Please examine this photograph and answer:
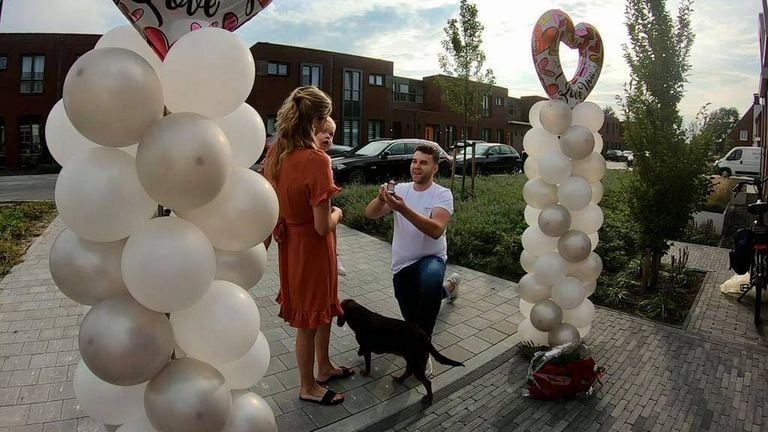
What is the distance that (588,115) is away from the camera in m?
3.90

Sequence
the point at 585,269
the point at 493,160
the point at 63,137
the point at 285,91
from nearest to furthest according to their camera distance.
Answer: the point at 63,137 < the point at 585,269 < the point at 493,160 < the point at 285,91

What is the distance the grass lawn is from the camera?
663cm

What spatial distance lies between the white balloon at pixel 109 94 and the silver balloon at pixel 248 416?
1.15 metres

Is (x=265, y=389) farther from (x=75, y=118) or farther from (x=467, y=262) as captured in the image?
(x=467, y=262)

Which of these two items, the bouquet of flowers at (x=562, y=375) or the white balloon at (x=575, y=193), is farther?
the white balloon at (x=575, y=193)

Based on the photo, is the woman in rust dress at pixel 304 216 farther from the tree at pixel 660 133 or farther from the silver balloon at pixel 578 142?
the tree at pixel 660 133

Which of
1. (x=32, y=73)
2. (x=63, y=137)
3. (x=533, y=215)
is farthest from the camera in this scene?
(x=32, y=73)

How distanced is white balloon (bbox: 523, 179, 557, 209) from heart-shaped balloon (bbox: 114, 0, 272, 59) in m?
2.77

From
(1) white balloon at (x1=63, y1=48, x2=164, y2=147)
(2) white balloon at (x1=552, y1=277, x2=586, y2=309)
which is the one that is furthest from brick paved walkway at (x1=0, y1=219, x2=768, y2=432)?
(1) white balloon at (x1=63, y1=48, x2=164, y2=147)

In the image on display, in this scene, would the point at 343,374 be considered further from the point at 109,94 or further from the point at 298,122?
the point at 109,94

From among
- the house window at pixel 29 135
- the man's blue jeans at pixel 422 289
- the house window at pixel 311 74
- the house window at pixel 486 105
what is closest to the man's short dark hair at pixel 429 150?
the man's blue jeans at pixel 422 289

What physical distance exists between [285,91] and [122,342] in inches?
1177

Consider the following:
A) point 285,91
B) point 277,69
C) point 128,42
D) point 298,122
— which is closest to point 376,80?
point 285,91

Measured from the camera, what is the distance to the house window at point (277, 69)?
2883cm
